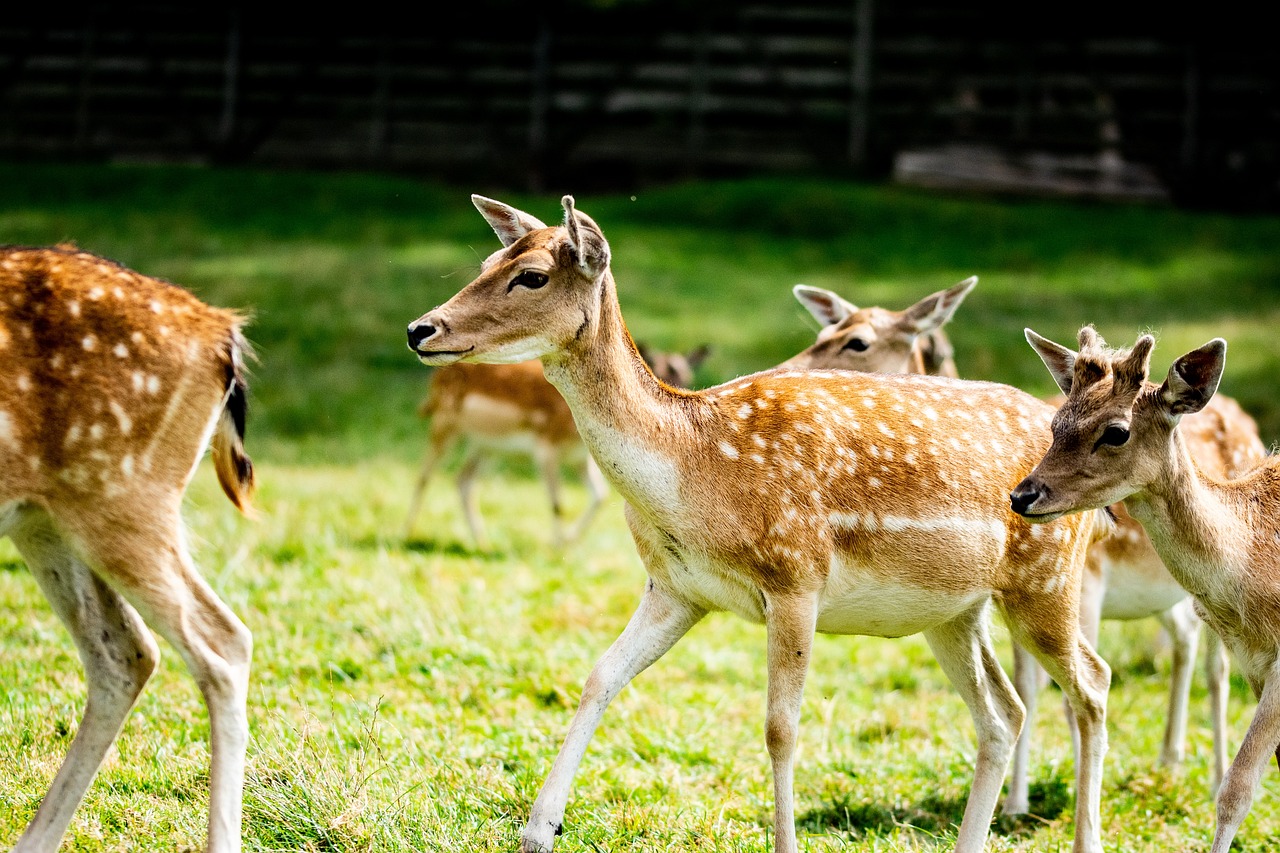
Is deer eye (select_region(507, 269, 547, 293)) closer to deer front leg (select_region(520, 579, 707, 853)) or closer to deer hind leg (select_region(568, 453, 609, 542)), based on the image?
deer front leg (select_region(520, 579, 707, 853))

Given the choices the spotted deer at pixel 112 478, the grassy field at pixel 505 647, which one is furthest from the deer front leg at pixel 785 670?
the spotted deer at pixel 112 478

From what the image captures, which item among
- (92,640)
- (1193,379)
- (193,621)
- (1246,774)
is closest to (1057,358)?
(1193,379)

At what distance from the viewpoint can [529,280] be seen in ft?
14.9

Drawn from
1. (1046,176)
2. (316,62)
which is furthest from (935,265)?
(316,62)

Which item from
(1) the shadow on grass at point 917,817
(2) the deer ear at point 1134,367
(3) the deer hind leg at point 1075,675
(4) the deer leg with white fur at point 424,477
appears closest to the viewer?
(2) the deer ear at point 1134,367

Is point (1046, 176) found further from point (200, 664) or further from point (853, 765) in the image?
point (200, 664)

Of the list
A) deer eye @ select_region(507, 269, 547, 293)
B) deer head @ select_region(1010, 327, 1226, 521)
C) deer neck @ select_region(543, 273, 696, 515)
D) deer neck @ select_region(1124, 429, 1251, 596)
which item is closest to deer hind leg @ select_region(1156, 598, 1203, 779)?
deer neck @ select_region(1124, 429, 1251, 596)

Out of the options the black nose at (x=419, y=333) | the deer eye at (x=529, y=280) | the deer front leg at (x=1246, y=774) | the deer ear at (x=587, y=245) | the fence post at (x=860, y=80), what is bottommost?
the deer front leg at (x=1246, y=774)

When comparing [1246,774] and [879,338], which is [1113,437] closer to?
[1246,774]

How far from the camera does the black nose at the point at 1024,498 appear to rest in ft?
15.2

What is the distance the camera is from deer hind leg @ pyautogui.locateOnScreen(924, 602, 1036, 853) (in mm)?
5074

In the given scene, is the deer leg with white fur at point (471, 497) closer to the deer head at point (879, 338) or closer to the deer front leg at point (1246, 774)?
the deer head at point (879, 338)

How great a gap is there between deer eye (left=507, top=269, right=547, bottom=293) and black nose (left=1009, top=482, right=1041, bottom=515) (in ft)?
5.44

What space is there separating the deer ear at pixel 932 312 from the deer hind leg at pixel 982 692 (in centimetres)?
186
